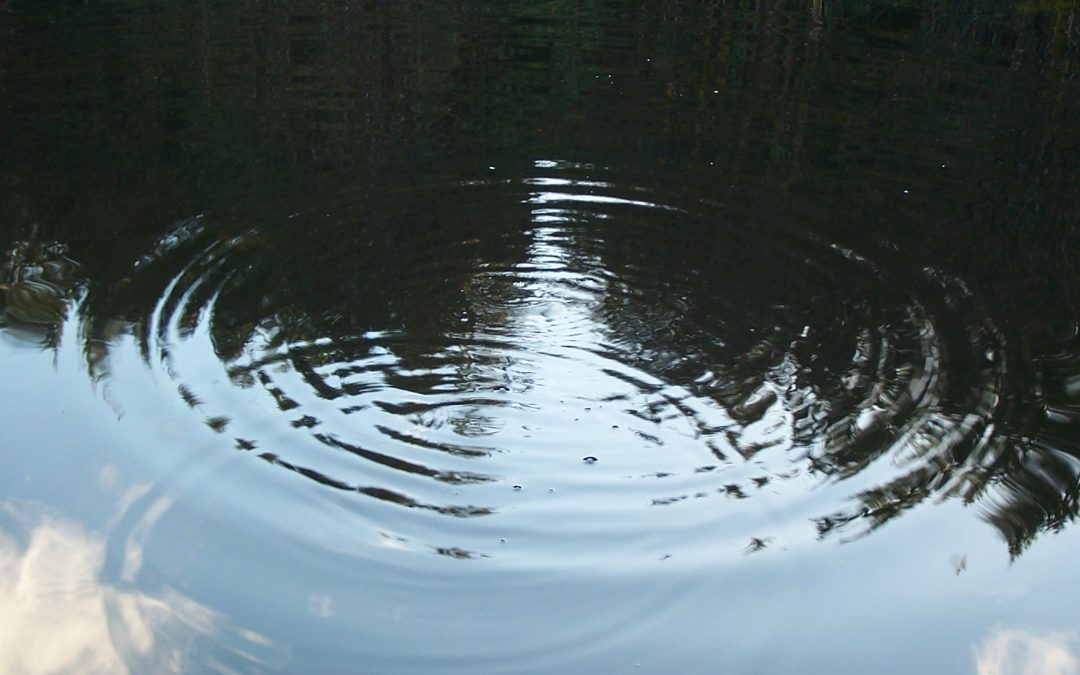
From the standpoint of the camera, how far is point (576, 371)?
384cm

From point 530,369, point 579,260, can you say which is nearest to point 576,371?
point 530,369

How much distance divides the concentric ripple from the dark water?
2 cm

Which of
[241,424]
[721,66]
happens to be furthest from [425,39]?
[241,424]

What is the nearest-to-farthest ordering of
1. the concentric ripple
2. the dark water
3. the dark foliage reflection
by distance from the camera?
the dark water < the concentric ripple < the dark foliage reflection

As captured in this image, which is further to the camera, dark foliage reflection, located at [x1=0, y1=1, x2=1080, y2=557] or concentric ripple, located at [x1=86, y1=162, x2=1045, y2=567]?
dark foliage reflection, located at [x1=0, y1=1, x2=1080, y2=557]

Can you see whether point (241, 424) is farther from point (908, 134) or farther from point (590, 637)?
point (908, 134)

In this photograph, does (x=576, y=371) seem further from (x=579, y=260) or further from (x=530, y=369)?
(x=579, y=260)

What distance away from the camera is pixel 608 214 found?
5.27m

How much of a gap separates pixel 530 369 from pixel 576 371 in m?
0.17

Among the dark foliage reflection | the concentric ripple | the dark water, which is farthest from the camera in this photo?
the dark foliage reflection

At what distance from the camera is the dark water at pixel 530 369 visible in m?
2.76

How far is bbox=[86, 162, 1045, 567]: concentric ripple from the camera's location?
10.3ft

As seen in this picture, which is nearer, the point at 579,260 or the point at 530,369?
the point at 530,369

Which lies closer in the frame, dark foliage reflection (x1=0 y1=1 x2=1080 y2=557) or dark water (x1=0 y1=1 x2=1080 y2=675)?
dark water (x1=0 y1=1 x2=1080 y2=675)
